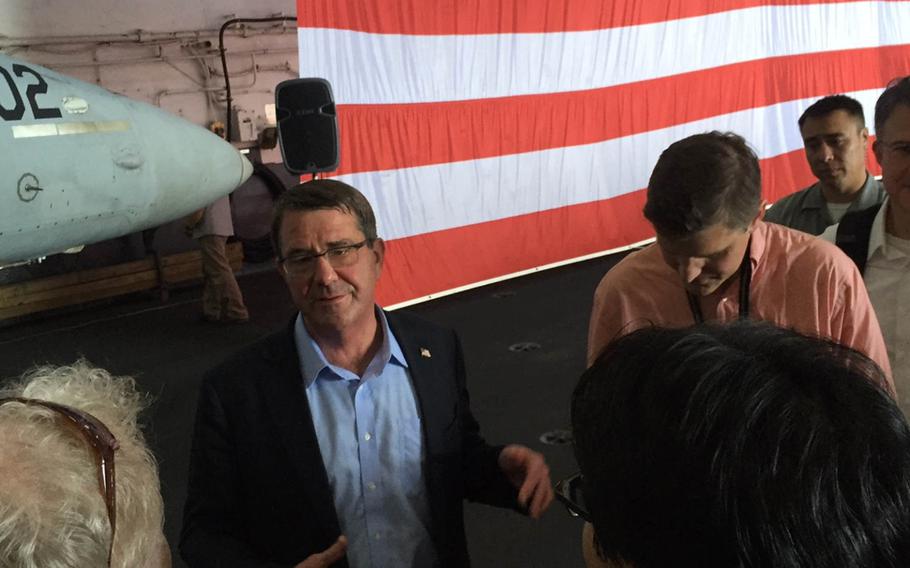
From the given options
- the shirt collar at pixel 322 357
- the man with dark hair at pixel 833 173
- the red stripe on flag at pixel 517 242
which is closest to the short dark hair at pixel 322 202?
the shirt collar at pixel 322 357

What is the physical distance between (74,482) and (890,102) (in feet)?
4.80

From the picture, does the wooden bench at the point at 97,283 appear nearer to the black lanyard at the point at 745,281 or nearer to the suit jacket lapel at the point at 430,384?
the suit jacket lapel at the point at 430,384

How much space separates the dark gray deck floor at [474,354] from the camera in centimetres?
254

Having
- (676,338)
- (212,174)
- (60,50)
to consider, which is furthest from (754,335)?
(60,50)

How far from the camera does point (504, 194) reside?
4984mm

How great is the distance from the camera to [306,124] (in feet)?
8.23

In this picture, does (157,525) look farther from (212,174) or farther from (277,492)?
(212,174)

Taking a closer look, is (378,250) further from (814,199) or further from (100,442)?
(814,199)

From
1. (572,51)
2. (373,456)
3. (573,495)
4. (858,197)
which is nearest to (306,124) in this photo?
(373,456)

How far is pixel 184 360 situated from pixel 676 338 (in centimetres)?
437

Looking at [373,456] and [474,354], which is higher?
[373,456]

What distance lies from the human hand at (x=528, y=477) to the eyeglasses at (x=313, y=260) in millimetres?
417

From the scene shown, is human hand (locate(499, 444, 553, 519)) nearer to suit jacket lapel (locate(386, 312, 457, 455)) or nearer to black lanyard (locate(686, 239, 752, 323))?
suit jacket lapel (locate(386, 312, 457, 455))

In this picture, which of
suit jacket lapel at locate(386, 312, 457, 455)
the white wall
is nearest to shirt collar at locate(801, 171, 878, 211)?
suit jacket lapel at locate(386, 312, 457, 455)
